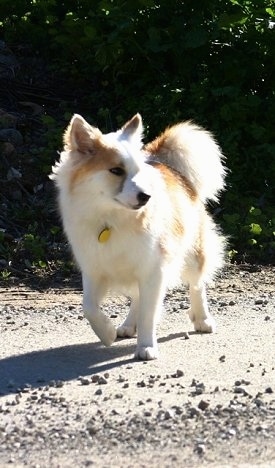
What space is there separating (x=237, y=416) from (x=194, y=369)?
1047 mm

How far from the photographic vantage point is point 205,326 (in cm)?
754

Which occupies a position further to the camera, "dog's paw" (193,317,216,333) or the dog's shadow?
"dog's paw" (193,317,216,333)

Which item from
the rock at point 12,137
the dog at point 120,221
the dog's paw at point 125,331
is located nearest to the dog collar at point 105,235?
the dog at point 120,221

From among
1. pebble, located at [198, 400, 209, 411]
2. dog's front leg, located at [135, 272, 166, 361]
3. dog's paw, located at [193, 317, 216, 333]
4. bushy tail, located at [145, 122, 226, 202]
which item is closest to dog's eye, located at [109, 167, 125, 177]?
dog's front leg, located at [135, 272, 166, 361]

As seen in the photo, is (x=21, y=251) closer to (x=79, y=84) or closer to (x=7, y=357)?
(x=7, y=357)

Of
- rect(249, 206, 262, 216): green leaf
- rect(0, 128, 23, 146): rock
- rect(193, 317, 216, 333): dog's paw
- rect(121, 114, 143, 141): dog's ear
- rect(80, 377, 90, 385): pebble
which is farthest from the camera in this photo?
rect(0, 128, 23, 146): rock

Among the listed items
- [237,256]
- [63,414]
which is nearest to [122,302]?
[237,256]

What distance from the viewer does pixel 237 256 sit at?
32.7ft

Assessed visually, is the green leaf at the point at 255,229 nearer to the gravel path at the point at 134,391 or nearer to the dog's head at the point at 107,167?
the gravel path at the point at 134,391

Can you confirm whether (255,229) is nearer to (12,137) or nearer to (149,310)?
(12,137)

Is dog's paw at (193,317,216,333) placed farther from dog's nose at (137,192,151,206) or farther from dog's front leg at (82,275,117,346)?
dog's nose at (137,192,151,206)

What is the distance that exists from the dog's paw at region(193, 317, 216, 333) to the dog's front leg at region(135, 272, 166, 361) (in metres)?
0.76

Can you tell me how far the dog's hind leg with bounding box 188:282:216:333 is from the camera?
297 inches

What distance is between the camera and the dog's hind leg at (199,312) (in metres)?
7.55
